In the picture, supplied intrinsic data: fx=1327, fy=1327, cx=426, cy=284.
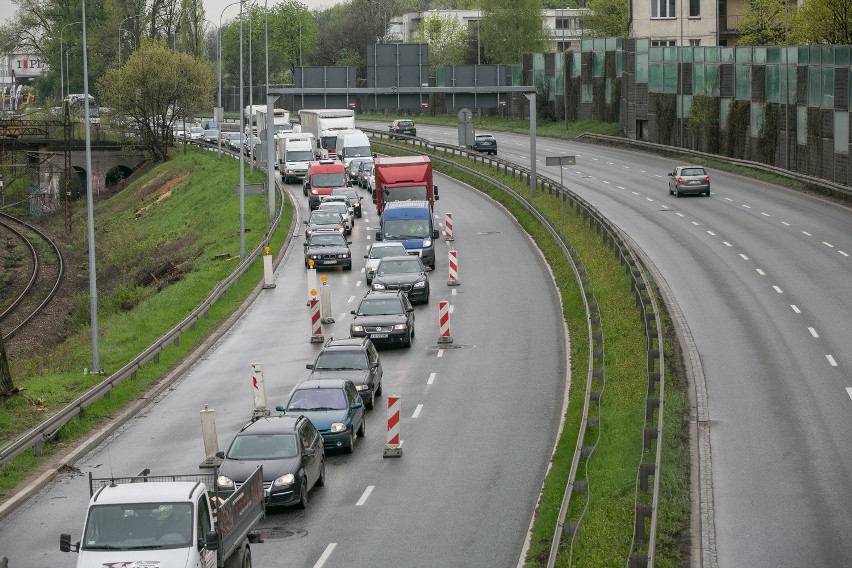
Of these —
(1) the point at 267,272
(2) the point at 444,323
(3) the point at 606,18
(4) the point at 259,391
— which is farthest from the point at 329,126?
(3) the point at 606,18

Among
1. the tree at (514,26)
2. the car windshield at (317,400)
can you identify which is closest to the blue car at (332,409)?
the car windshield at (317,400)

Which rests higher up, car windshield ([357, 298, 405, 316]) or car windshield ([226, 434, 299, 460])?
car windshield ([357, 298, 405, 316])

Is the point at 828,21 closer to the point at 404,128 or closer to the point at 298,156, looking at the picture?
the point at 404,128

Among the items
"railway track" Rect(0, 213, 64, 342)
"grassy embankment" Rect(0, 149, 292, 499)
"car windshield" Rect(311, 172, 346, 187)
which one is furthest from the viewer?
"car windshield" Rect(311, 172, 346, 187)

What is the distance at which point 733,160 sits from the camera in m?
74.5

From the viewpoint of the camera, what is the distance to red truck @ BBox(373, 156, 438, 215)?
5694cm

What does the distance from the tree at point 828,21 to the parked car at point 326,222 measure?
140ft

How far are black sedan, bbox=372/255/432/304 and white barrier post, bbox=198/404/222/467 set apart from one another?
16.9m

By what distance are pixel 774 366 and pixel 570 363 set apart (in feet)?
16.2

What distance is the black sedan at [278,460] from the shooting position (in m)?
21.5

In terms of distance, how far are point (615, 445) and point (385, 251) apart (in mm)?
23522

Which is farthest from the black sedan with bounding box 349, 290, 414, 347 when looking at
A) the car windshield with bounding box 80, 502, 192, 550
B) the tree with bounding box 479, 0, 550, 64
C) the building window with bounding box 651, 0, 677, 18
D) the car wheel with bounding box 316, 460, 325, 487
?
the tree with bounding box 479, 0, 550, 64

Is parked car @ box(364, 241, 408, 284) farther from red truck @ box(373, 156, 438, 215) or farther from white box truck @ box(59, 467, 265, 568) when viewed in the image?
white box truck @ box(59, 467, 265, 568)

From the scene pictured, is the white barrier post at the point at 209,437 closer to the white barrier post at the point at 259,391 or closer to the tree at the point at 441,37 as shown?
the white barrier post at the point at 259,391
